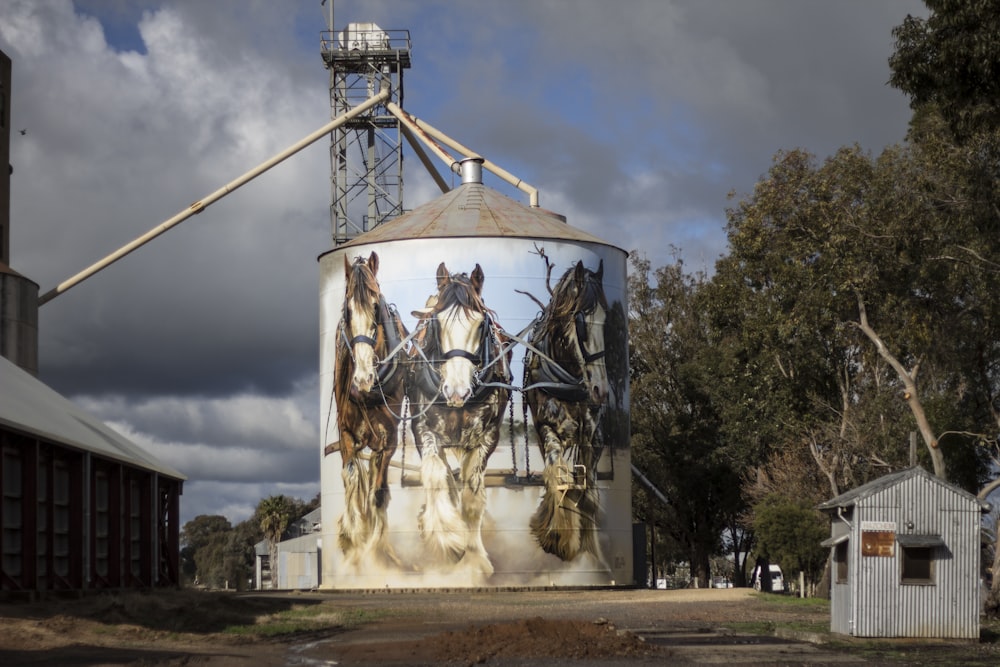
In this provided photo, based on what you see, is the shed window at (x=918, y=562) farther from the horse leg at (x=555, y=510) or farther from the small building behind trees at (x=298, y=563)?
the small building behind trees at (x=298, y=563)

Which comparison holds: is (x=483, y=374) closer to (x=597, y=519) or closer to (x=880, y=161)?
(x=597, y=519)

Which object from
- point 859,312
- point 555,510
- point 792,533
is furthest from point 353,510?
point 859,312

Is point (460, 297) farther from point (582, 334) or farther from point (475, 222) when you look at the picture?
point (582, 334)

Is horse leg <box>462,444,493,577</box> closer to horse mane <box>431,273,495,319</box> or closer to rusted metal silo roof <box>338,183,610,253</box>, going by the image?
horse mane <box>431,273,495,319</box>

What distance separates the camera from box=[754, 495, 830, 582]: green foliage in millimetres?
54562

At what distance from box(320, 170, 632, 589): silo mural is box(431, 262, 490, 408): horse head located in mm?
49

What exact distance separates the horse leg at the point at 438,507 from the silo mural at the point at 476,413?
48 millimetres

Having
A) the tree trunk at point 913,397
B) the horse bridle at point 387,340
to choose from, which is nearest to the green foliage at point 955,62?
the tree trunk at point 913,397

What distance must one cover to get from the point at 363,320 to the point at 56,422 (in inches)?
754

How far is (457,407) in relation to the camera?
51844mm

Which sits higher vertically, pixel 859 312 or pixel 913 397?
pixel 859 312

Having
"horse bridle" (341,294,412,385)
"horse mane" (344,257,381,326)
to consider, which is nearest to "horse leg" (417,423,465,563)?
"horse bridle" (341,294,412,385)

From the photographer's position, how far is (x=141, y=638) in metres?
27.2

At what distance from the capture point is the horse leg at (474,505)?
51.0 meters
